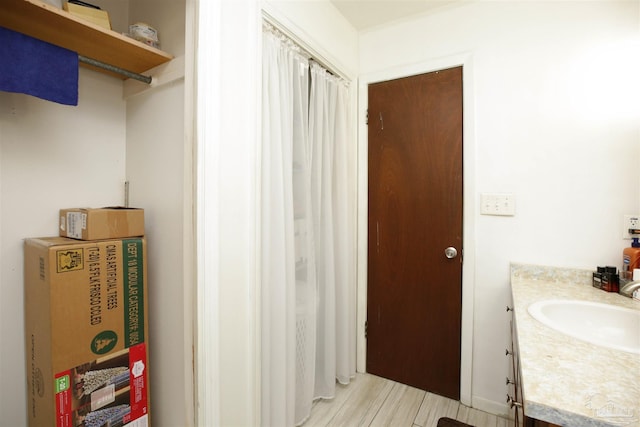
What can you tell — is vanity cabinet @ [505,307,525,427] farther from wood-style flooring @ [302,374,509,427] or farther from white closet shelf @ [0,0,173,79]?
white closet shelf @ [0,0,173,79]

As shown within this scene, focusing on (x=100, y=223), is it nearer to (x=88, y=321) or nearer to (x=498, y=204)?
(x=88, y=321)

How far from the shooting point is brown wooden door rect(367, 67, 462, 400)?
6.38 feet

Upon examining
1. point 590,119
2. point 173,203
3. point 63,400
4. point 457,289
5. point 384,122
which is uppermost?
point 384,122

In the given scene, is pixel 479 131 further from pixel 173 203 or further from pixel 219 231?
pixel 173 203

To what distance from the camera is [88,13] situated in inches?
49.0

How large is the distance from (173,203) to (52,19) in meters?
0.81

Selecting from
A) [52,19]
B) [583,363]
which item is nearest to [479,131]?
[583,363]

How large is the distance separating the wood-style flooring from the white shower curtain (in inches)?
3.5

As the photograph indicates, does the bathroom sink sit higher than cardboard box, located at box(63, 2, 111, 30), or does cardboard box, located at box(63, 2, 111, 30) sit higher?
cardboard box, located at box(63, 2, 111, 30)

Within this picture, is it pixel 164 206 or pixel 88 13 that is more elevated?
pixel 88 13

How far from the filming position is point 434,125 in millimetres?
1979

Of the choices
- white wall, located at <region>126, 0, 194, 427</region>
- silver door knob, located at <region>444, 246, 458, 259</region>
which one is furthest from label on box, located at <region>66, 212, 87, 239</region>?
silver door knob, located at <region>444, 246, 458, 259</region>

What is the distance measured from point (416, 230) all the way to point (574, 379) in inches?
54.2

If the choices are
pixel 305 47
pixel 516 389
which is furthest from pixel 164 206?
pixel 516 389
